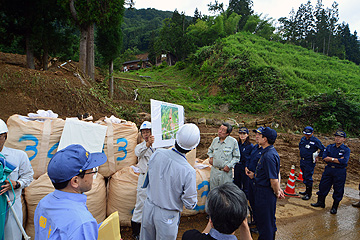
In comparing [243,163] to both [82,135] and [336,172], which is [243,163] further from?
[82,135]

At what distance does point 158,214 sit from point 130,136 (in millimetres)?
1650

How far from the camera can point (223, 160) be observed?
338 centimetres

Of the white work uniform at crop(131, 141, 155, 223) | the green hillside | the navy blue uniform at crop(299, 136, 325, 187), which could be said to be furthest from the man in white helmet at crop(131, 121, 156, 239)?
the green hillside

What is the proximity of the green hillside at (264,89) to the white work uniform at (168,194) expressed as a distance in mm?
12144

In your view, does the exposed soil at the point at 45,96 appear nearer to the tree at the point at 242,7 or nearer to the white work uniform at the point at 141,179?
the white work uniform at the point at 141,179

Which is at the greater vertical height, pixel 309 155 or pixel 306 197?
pixel 309 155

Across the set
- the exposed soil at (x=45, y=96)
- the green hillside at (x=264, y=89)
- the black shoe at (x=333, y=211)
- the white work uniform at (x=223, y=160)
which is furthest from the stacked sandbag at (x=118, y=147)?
the green hillside at (x=264, y=89)

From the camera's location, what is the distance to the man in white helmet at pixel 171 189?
186cm

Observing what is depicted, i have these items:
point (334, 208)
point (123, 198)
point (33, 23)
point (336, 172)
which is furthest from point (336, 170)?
point (33, 23)

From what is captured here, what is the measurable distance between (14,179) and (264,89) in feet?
54.6

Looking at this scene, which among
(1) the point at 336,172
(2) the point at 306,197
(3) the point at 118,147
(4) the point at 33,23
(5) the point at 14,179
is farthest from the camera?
(4) the point at 33,23

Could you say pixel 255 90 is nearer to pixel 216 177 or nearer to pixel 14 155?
pixel 216 177

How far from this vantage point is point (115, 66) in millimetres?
11891

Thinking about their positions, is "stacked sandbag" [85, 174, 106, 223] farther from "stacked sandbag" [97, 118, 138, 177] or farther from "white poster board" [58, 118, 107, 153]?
"white poster board" [58, 118, 107, 153]
